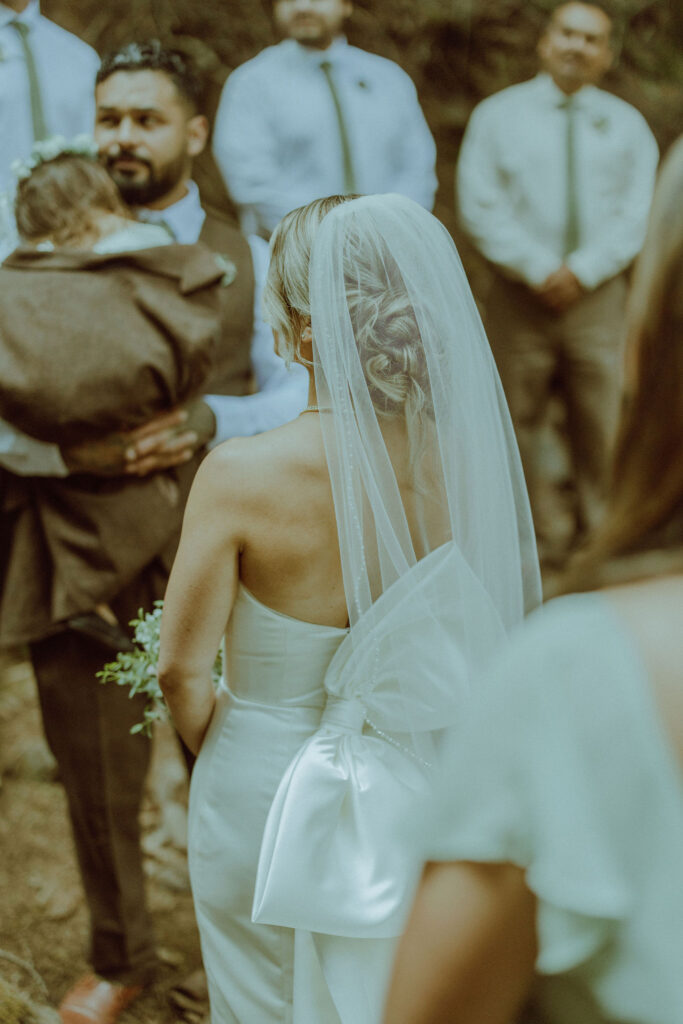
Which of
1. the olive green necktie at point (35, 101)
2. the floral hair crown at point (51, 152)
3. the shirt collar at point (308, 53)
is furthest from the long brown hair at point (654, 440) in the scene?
the shirt collar at point (308, 53)

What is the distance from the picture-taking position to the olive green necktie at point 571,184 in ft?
10.6

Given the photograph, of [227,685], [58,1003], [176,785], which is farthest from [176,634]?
[176,785]

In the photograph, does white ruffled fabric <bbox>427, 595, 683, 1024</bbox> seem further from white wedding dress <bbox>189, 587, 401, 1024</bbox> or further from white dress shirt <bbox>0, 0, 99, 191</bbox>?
white dress shirt <bbox>0, 0, 99, 191</bbox>

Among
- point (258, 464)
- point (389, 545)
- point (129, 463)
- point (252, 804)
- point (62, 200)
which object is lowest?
point (252, 804)

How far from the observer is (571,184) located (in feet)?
10.7

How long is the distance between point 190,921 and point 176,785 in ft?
1.59

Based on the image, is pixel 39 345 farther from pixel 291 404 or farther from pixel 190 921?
pixel 190 921

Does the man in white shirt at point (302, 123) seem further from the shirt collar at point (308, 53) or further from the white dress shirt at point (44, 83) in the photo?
the white dress shirt at point (44, 83)

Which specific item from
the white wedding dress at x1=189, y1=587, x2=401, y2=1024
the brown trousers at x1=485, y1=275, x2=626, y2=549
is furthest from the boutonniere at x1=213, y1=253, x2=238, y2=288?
the brown trousers at x1=485, y1=275, x2=626, y2=549

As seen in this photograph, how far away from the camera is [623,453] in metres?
0.65

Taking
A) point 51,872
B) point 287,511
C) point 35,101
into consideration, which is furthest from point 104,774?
point 35,101

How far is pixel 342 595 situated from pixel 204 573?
22 cm

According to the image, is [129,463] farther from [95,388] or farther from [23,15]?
[23,15]

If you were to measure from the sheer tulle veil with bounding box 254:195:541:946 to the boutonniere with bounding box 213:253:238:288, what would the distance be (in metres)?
0.88
